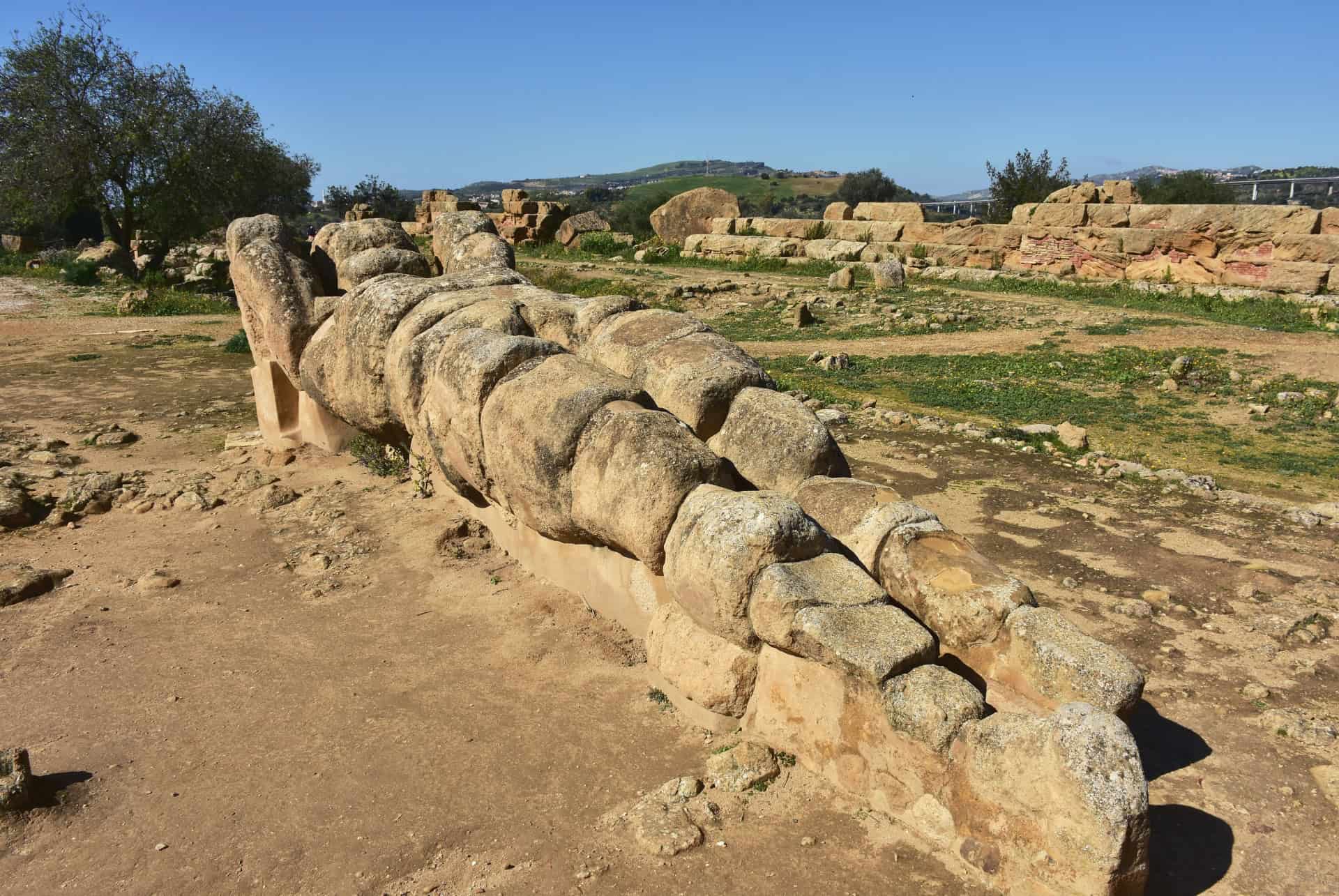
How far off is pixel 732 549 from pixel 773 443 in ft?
4.28

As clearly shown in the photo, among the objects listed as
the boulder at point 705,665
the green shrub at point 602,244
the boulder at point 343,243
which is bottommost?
the boulder at point 705,665

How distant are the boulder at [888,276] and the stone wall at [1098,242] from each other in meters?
1.93

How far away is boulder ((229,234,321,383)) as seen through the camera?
8.58 meters

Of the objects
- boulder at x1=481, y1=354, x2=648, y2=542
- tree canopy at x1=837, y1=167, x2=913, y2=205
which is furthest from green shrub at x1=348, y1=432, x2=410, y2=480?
tree canopy at x1=837, y1=167, x2=913, y2=205

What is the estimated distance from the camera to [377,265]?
353 inches

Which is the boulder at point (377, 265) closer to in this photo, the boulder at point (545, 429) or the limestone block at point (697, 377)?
the boulder at point (545, 429)

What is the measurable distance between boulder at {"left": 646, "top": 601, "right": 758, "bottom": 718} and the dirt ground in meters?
0.23

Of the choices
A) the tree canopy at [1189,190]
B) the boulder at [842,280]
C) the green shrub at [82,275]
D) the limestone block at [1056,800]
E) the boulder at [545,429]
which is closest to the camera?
the limestone block at [1056,800]

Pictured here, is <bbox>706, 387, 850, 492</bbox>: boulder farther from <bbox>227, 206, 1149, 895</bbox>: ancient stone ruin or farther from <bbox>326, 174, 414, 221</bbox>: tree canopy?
<bbox>326, 174, 414, 221</bbox>: tree canopy

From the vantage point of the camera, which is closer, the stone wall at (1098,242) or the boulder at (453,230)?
the boulder at (453,230)

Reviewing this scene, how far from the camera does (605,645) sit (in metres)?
5.81

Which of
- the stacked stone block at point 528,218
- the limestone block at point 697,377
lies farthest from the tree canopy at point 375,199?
the limestone block at point 697,377

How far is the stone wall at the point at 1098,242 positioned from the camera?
1688 centimetres

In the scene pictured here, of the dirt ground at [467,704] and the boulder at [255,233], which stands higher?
the boulder at [255,233]
